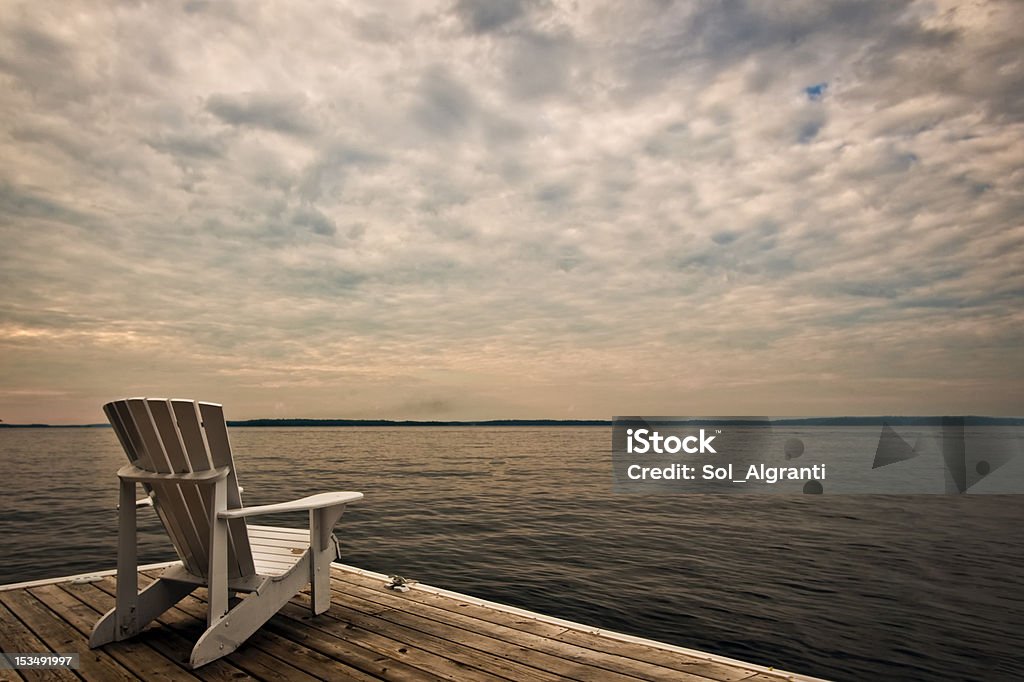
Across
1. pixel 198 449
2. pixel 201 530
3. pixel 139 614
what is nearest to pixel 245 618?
pixel 201 530

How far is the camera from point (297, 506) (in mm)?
3193

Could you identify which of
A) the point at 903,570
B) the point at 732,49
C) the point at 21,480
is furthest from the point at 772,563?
the point at 21,480

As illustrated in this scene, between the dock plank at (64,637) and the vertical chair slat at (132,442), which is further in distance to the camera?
the vertical chair slat at (132,442)

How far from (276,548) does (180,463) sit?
1.16m

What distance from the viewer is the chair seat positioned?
11.4 feet

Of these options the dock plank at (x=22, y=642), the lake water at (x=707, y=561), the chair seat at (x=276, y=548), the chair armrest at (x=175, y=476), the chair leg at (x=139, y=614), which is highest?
the chair armrest at (x=175, y=476)

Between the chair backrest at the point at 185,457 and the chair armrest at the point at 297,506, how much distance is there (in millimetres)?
133

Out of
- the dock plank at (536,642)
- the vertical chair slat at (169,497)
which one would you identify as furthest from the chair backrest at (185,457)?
the dock plank at (536,642)

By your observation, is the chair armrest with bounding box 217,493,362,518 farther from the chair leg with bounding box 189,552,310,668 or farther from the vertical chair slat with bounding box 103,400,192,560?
the vertical chair slat with bounding box 103,400,192,560

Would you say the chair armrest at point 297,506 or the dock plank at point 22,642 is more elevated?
the chair armrest at point 297,506

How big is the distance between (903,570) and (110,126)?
17.4 metres

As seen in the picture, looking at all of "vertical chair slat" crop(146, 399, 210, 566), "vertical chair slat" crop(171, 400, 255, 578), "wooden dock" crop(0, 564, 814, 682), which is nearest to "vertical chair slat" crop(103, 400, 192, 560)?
"vertical chair slat" crop(146, 399, 210, 566)

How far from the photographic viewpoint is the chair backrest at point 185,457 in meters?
2.94

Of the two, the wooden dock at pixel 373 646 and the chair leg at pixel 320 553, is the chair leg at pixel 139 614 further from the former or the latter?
the chair leg at pixel 320 553
